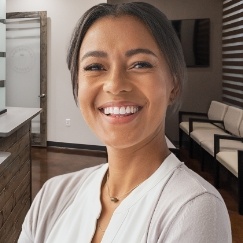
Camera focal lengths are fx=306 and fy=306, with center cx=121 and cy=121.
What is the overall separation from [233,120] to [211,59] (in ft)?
5.30

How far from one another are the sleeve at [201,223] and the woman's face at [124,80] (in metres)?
0.16

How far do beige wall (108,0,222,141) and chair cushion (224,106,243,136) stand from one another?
0.99 metres

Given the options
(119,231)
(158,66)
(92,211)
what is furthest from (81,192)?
(158,66)

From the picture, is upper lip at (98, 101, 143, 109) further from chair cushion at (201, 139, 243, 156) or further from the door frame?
the door frame

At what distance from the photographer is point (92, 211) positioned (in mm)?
661

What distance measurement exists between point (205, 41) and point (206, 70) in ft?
1.67

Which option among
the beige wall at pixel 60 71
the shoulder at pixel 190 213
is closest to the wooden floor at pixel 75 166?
the beige wall at pixel 60 71

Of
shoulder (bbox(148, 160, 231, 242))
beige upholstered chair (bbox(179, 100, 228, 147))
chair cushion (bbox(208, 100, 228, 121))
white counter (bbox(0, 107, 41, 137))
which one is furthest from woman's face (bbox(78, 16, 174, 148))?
chair cushion (bbox(208, 100, 228, 121))

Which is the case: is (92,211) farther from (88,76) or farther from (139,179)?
(88,76)

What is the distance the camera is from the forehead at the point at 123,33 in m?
0.56

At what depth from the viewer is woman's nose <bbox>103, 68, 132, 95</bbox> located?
56 centimetres

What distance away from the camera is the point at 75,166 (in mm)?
4406

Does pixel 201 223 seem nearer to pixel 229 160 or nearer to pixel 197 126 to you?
pixel 229 160

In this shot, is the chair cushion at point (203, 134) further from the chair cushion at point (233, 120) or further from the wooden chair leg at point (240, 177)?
the wooden chair leg at point (240, 177)
